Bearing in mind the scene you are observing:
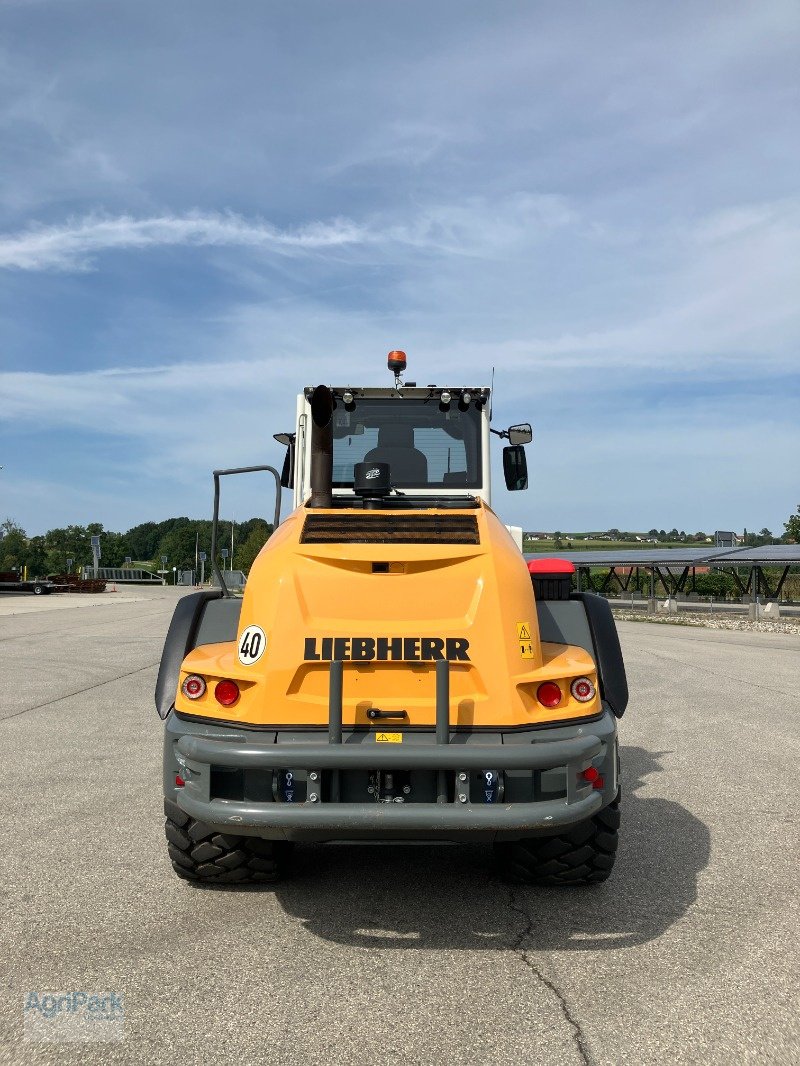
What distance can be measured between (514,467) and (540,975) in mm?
3603

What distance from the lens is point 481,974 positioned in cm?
347

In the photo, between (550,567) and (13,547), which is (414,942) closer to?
(550,567)

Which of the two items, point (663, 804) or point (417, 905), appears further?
point (663, 804)

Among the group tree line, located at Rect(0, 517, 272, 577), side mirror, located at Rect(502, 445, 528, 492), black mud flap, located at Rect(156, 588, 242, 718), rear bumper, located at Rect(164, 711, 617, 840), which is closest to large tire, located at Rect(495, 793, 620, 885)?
rear bumper, located at Rect(164, 711, 617, 840)

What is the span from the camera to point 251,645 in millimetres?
3883

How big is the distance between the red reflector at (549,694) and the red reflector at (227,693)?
48.4 inches

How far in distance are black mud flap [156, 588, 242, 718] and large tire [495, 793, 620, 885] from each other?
1655mm

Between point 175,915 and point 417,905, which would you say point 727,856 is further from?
Answer: point 175,915

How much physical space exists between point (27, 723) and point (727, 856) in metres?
6.67

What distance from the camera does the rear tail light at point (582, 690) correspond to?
3.85 meters

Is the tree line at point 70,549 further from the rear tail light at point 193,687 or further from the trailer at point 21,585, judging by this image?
the rear tail light at point 193,687

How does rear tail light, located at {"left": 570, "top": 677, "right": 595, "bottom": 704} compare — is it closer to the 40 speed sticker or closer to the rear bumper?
the rear bumper

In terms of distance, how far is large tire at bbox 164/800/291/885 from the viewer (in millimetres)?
4199

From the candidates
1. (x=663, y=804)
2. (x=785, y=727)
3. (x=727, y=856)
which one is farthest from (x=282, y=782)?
(x=785, y=727)
